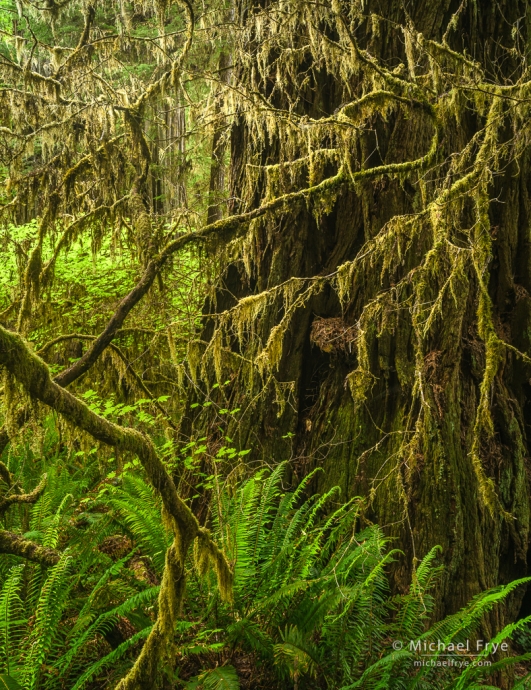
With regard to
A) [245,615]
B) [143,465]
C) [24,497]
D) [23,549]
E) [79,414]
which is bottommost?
[245,615]

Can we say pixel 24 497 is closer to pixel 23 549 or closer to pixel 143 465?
pixel 23 549

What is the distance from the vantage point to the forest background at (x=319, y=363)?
3199 mm

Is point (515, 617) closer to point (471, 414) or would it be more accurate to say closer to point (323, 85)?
point (471, 414)

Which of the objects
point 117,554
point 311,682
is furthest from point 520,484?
point 117,554

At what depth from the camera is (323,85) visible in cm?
487

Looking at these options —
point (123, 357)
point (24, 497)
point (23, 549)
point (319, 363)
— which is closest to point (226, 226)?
point (319, 363)

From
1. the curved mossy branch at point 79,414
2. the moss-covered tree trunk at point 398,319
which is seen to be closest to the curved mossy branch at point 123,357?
the moss-covered tree trunk at point 398,319

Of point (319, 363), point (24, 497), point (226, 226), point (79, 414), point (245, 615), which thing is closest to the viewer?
point (79, 414)

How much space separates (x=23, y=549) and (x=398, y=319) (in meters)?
3.02

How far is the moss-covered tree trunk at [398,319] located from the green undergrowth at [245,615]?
0.52 meters

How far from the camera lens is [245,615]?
337 cm

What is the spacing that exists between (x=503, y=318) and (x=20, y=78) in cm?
457

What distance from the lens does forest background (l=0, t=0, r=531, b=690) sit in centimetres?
320

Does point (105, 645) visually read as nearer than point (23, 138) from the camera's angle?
Yes
